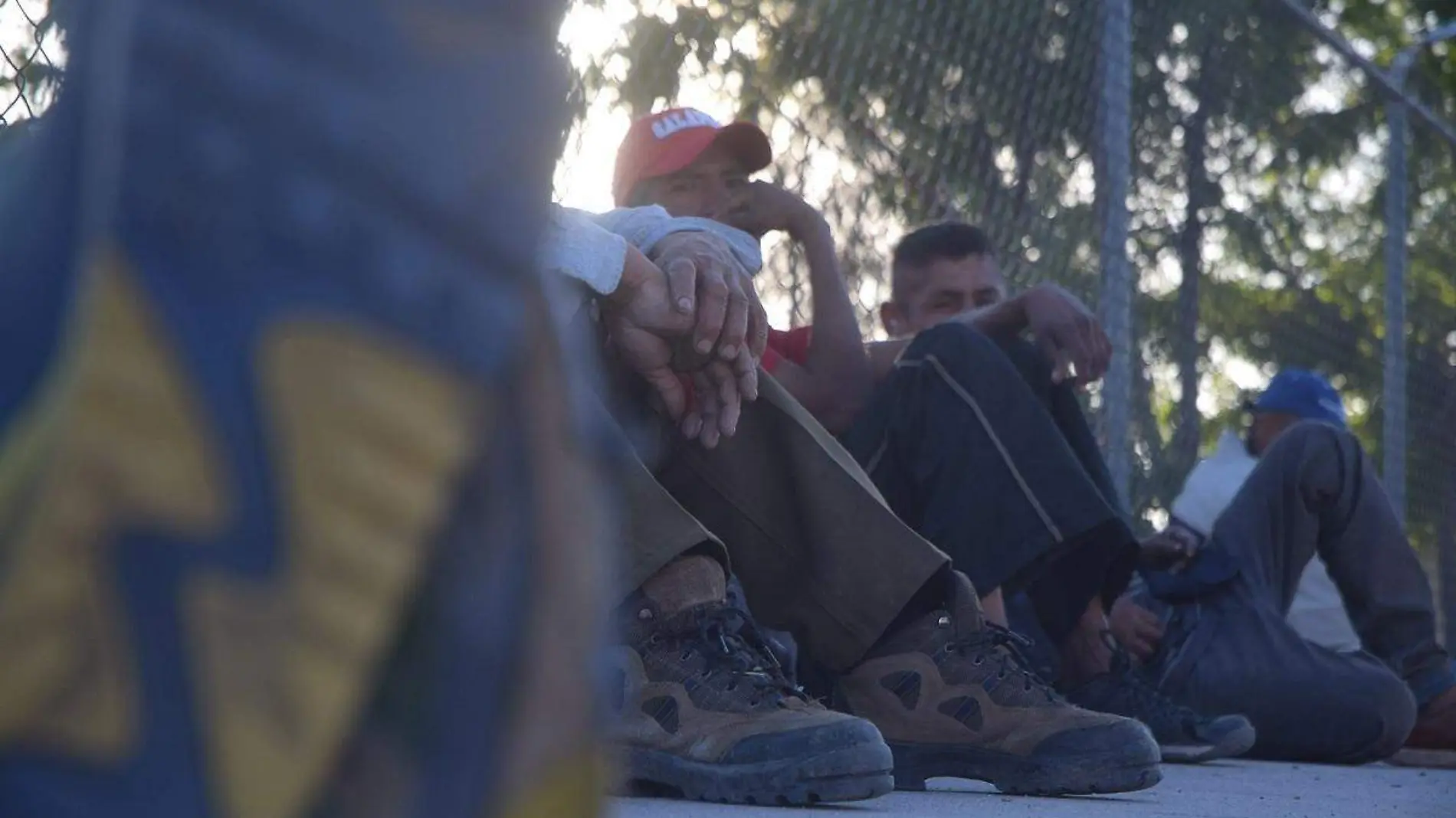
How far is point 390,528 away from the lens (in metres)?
0.43

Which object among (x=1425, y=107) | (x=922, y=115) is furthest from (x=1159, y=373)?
(x=1425, y=107)

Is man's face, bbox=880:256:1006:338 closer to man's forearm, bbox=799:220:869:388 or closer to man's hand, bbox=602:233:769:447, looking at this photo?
man's forearm, bbox=799:220:869:388

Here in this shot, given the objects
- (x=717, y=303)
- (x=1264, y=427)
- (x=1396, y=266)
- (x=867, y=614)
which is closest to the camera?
(x=717, y=303)

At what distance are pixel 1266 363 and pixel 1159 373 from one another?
1029mm

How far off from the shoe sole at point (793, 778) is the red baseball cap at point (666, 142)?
1.45 metres

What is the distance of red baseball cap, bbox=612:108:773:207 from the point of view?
10.9 ft

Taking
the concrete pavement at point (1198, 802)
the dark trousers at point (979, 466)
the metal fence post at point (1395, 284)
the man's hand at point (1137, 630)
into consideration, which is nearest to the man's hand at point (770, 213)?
the dark trousers at point (979, 466)

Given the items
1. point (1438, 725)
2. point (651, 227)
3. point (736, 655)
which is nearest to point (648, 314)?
point (651, 227)

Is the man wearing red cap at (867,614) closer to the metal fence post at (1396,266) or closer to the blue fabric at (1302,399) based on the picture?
the blue fabric at (1302,399)

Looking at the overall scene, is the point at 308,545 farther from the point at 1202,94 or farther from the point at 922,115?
the point at 1202,94

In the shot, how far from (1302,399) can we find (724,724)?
3.29 m

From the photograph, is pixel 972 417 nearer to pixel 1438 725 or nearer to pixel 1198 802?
pixel 1198 802

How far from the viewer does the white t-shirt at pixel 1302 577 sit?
471 centimetres

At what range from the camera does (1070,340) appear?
11.0ft
